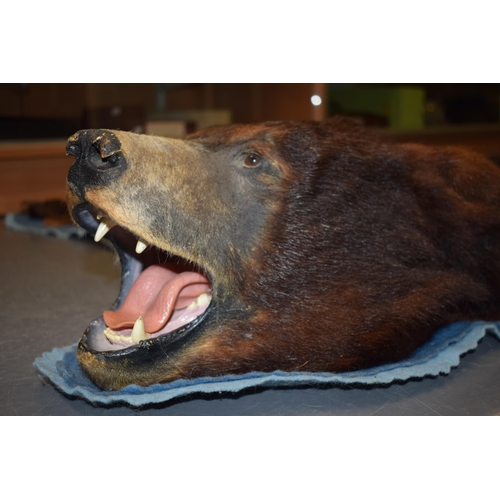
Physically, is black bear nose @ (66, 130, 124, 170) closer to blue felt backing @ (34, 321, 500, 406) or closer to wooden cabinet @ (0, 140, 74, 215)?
blue felt backing @ (34, 321, 500, 406)

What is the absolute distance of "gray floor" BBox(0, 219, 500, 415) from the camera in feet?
4.53

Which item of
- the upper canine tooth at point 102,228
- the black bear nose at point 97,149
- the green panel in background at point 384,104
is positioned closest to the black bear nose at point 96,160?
the black bear nose at point 97,149

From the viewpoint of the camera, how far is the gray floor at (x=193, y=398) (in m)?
1.38

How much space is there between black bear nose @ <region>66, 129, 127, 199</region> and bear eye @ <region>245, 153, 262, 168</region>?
311mm

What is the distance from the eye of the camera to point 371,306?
1.46 metres

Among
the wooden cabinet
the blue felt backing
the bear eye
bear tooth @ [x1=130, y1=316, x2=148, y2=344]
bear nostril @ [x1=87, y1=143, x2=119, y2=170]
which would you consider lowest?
the wooden cabinet

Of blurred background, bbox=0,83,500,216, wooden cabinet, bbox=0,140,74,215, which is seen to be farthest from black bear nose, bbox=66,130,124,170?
wooden cabinet, bbox=0,140,74,215

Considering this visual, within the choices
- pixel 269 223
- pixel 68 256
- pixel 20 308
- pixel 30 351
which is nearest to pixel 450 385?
pixel 269 223

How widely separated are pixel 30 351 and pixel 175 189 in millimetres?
711

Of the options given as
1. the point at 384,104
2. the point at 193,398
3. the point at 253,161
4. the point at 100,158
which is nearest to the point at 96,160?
the point at 100,158

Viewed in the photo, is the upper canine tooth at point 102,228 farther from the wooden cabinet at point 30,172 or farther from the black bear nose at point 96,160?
the wooden cabinet at point 30,172

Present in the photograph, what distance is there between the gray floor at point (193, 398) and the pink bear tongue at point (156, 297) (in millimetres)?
196

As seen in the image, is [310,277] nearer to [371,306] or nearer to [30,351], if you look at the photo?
[371,306]

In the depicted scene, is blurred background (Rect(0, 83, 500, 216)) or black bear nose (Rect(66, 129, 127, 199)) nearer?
black bear nose (Rect(66, 129, 127, 199))
